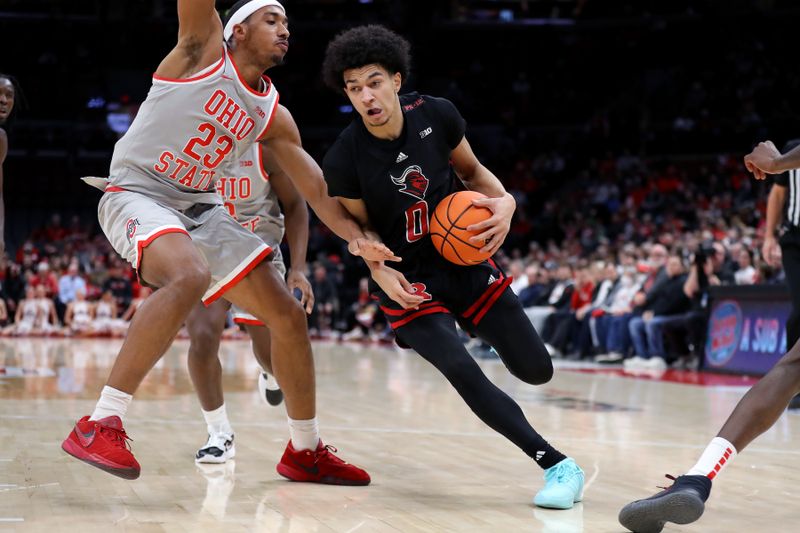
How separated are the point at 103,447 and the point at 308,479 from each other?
1082 mm

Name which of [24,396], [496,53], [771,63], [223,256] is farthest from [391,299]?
[496,53]

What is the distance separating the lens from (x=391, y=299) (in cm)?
432

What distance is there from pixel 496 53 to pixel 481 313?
2775 centimetres

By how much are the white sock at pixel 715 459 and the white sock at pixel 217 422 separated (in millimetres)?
2472

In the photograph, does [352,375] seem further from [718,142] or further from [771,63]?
[771,63]

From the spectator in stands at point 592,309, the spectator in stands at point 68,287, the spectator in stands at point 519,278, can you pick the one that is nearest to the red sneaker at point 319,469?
the spectator in stands at point 592,309

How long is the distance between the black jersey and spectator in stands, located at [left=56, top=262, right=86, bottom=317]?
16.8 m

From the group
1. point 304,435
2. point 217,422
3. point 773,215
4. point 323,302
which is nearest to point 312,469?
point 304,435

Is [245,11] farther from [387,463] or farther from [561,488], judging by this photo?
[561,488]

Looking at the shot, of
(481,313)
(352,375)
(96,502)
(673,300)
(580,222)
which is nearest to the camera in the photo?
(96,502)

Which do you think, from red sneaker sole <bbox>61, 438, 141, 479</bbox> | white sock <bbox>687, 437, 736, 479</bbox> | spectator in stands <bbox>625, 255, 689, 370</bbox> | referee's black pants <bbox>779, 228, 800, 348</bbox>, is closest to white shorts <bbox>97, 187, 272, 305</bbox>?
red sneaker sole <bbox>61, 438, 141, 479</bbox>

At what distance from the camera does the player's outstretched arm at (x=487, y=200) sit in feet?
13.4

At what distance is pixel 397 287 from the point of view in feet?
13.5

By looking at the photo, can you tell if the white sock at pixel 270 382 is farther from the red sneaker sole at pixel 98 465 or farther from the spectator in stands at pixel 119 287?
the spectator in stands at pixel 119 287
